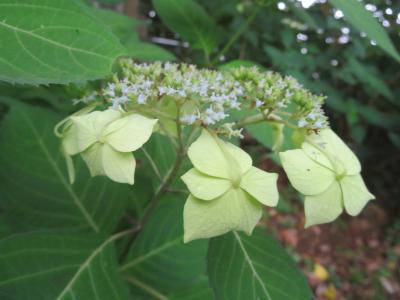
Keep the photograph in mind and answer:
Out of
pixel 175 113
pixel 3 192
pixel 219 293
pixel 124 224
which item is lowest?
pixel 124 224

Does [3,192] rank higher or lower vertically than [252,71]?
lower

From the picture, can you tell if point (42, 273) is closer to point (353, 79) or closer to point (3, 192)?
point (3, 192)

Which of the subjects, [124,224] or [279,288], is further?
[124,224]

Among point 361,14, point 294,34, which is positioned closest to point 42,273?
point 361,14

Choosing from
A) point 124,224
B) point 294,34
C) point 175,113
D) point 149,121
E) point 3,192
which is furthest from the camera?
point 294,34

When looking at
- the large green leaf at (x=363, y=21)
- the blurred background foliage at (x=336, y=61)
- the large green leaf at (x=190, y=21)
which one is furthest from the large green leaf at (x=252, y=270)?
the blurred background foliage at (x=336, y=61)
